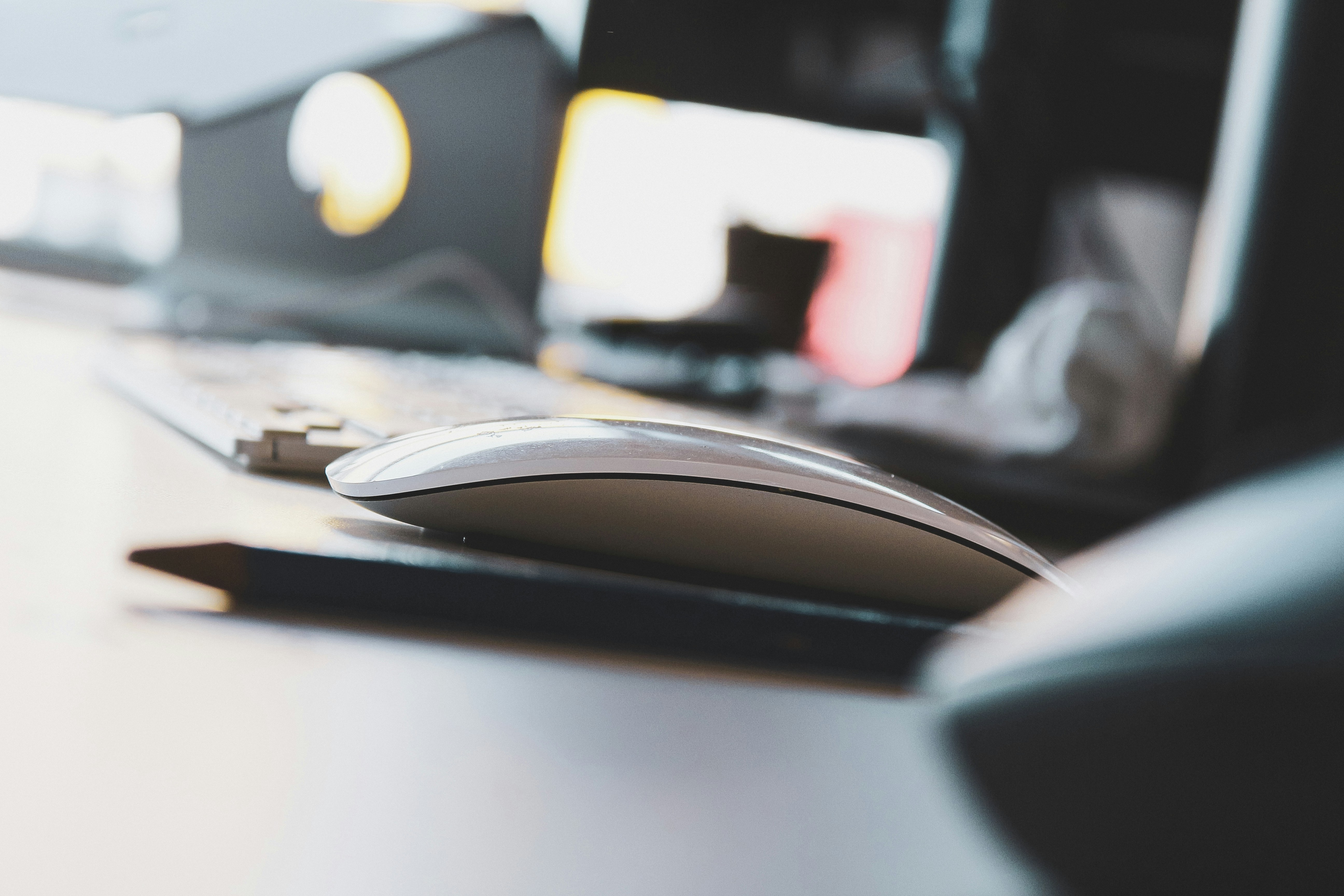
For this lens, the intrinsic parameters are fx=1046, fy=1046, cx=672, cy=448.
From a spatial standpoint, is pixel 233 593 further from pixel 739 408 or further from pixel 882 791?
pixel 739 408

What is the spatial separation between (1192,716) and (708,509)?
16 cm

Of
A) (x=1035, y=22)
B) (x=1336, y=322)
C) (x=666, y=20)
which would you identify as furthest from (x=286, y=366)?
(x=666, y=20)

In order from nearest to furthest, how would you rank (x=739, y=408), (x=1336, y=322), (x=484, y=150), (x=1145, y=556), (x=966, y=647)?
(x=1145, y=556) → (x=966, y=647) → (x=1336, y=322) → (x=739, y=408) → (x=484, y=150)

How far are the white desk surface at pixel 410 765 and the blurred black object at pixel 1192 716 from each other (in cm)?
1

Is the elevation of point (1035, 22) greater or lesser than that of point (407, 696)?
greater

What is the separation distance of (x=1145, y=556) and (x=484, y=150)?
3.48 feet

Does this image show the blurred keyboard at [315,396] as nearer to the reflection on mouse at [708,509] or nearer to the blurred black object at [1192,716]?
the reflection on mouse at [708,509]

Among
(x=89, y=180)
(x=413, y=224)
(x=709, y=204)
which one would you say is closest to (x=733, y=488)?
(x=413, y=224)

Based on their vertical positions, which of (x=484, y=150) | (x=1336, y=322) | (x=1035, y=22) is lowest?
(x=1336, y=322)

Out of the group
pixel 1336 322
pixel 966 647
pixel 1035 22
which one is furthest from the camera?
pixel 1035 22

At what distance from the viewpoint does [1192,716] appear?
0.33 feet

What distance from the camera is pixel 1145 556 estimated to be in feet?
0.42

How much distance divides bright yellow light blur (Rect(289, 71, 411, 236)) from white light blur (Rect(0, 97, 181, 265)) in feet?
0.39

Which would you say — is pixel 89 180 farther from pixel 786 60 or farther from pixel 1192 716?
pixel 786 60
